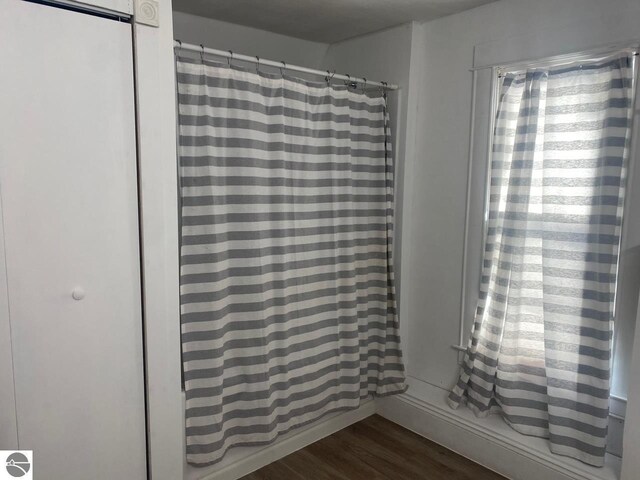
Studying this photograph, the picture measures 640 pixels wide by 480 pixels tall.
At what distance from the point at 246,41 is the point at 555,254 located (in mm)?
1944

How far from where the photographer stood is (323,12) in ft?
7.84

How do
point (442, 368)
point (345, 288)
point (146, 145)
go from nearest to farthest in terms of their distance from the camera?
point (146, 145) < point (345, 288) < point (442, 368)

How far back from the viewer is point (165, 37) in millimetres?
1651

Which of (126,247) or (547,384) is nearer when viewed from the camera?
(126,247)

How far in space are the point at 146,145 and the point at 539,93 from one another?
5.43 ft

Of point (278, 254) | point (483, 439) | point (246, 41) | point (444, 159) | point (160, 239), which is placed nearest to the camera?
point (160, 239)

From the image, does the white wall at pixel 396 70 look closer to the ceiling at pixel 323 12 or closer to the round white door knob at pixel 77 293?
the ceiling at pixel 323 12

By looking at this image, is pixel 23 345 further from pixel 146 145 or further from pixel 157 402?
pixel 146 145

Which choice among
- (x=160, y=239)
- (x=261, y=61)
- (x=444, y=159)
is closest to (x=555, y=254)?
(x=444, y=159)

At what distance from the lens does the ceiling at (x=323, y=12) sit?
2.28m

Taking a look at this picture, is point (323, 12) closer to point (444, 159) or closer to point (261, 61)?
point (261, 61)

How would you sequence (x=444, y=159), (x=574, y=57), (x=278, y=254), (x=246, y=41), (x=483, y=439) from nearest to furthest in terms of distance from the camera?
(x=574, y=57) → (x=278, y=254) → (x=483, y=439) → (x=444, y=159) → (x=246, y=41)

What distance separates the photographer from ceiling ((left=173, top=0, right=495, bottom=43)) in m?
2.28

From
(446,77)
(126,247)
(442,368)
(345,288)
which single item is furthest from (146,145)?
(442,368)
